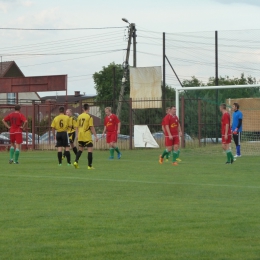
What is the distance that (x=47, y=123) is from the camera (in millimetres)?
42500

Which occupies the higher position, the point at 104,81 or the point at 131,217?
the point at 104,81

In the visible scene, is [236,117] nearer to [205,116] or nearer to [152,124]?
[205,116]

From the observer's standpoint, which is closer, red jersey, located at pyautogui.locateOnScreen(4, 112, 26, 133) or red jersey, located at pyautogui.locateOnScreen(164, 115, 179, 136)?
red jersey, located at pyautogui.locateOnScreen(164, 115, 179, 136)

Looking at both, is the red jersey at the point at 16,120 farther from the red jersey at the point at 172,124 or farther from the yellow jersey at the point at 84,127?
the red jersey at the point at 172,124

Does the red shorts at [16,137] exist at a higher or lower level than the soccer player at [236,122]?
lower

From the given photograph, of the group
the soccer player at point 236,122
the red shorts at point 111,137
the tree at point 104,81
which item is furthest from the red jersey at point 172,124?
the tree at point 104,81

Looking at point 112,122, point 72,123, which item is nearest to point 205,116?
point 112,122

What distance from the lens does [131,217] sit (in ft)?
34.7

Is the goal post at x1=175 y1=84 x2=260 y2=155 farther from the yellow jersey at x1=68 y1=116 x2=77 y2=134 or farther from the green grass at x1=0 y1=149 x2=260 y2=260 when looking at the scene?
the green grass at x1=0 y1=149 x2=260 y2=260

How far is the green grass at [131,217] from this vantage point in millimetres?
8023

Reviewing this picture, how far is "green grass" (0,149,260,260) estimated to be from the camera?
26.3ft

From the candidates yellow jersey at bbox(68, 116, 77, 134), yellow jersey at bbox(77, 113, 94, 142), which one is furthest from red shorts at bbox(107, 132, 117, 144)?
yellow jersey at bbox(77, 113, 94, 142)

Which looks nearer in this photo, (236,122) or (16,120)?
(16,120)

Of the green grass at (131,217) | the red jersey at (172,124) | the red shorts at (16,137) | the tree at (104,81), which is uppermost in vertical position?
the tree at (104,81)
